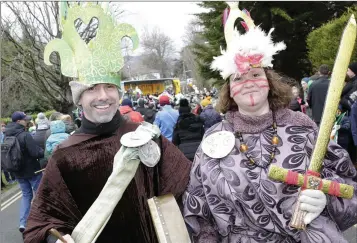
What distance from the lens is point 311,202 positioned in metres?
1.67

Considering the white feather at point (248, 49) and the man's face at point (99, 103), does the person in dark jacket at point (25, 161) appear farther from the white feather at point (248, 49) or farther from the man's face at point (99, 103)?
the white feather at point (248, 49)

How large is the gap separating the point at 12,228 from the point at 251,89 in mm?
5091

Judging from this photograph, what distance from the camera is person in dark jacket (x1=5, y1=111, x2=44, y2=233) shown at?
18.0ft

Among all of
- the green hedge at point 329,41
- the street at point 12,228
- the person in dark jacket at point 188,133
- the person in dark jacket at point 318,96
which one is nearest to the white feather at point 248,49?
the street at point 12,228

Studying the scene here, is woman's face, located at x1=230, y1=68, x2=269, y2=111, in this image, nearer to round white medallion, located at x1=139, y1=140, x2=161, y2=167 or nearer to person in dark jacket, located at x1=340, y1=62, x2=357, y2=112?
round white medallion, located at x1=139, y1=140, x2=161, y2=167

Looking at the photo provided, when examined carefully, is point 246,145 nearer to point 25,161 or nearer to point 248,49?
point 248,49

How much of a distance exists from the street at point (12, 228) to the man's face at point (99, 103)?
3.32 m

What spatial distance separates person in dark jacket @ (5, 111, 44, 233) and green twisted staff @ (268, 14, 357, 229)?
4.58 m

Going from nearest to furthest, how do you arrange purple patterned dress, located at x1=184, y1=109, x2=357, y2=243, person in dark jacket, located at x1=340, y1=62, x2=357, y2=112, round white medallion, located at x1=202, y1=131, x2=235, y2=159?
purple patterned dress, located at x1=184, y1=109, x2=357, y2=243 → round white medallion, located at x1=202, y1=131, x2=235, y2=159 → person in dark jacket, located at x1=340, y1=62, x2=357, y2=112

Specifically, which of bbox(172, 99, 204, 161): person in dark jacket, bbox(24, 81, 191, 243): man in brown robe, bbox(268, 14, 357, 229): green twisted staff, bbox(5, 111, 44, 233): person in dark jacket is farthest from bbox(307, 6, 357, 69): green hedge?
bbox(24, 81, 191, 243): man in brown robe

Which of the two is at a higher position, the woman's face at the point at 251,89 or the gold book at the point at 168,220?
the woman's face at the point at 251,89

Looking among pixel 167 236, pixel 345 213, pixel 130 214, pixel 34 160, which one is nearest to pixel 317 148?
pixel 345 213

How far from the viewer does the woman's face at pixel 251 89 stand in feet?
6.35

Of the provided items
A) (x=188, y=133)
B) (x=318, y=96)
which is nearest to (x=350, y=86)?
(x=318, y=96)
